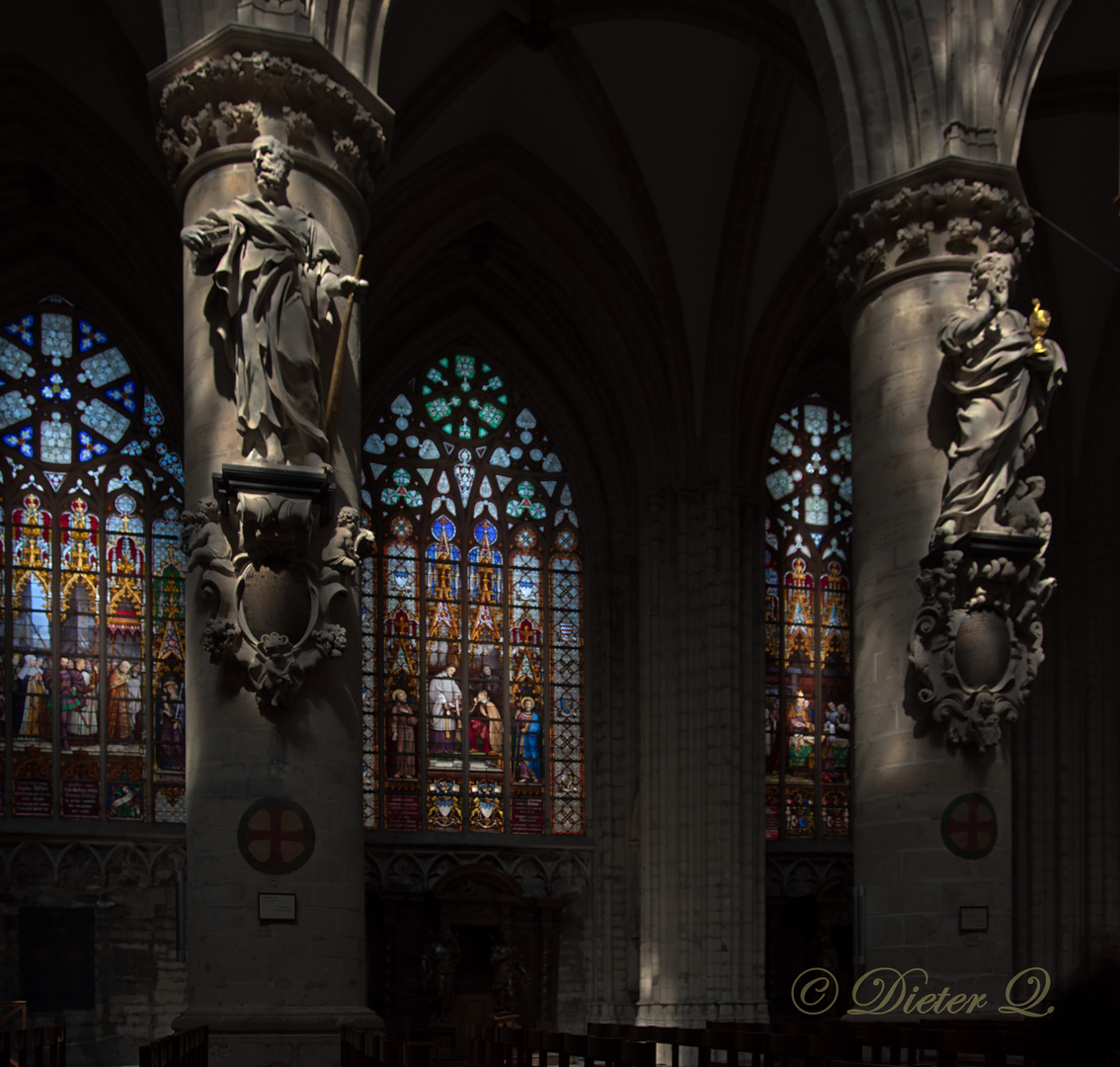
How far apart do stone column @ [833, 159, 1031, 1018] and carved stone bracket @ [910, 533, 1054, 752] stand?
0.19 metres

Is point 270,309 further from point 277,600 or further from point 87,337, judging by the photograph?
point 87,337

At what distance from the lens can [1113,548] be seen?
20797 mm

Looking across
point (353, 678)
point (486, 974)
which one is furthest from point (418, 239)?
point (353, 678)

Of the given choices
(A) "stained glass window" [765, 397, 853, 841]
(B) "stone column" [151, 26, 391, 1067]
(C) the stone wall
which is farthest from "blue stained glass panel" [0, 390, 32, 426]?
(B) "stone column" [151, 26, 391, 1067]

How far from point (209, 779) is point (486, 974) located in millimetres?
11124

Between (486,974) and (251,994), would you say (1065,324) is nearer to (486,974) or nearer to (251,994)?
(486,974)

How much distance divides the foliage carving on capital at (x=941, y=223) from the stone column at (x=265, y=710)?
4.40 metres

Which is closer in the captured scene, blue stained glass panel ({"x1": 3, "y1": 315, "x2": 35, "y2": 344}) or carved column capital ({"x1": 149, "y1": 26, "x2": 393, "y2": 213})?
carved column capital ({"x1": 149, "y1": 26, "x2": 393, "y2": 213})

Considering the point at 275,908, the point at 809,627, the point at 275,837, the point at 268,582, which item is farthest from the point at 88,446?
the point at 275,908

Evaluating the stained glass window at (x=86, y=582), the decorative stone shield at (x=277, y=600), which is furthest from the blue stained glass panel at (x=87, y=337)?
the decorative stone shield at (x=277, y=600)

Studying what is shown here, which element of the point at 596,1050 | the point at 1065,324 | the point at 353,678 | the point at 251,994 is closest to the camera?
the point at 596,1050

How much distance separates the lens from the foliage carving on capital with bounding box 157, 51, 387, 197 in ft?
35.8

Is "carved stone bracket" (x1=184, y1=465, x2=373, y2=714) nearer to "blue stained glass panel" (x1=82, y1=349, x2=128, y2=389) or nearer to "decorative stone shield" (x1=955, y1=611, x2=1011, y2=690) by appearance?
"decorative stone shield" (x1=955, y1=611, x2=1011, y2=690)

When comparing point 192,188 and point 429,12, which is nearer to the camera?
point 192,188
